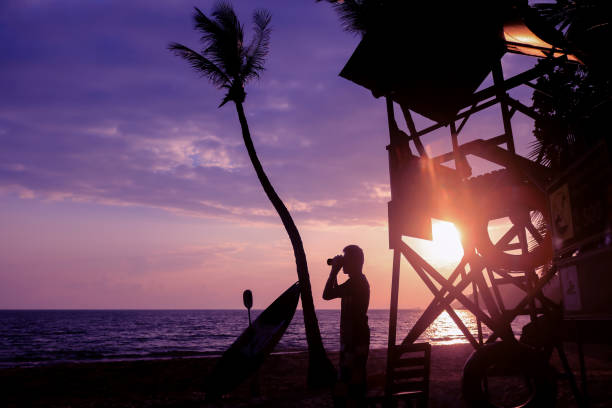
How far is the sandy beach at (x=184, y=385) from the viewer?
941 centimetres

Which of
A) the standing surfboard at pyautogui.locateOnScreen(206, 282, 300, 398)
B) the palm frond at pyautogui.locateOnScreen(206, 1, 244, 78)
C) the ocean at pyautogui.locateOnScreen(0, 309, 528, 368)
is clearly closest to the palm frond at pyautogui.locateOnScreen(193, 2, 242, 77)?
the palm frond at pyautogui.locateOnScreen(206, 1, 244, 78)

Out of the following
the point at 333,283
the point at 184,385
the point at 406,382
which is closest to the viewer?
the point at 406,382

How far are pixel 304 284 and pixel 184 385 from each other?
254 inches

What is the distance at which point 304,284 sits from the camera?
14141 mm

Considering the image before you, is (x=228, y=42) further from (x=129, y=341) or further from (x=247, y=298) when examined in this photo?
(x=129, y=341)

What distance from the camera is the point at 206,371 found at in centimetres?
1938

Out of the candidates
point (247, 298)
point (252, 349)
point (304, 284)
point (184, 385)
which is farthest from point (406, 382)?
point (184, 385)

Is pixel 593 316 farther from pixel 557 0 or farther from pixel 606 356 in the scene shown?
pixel 606 356

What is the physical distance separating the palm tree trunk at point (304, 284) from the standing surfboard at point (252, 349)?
1.24 m

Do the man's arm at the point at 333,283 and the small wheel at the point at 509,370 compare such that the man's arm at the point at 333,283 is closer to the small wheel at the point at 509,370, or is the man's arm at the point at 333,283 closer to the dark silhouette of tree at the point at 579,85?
the small wheel at the point at 509,370

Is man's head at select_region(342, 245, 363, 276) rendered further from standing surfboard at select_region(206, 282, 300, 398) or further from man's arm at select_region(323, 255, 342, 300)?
standing surfboard at select_region(206, 282, 300, 398)

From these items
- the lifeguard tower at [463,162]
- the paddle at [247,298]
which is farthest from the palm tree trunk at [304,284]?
the lifeguard tower at [463,162]

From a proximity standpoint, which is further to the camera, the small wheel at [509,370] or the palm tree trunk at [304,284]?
the palm tree trunk at [304,284]

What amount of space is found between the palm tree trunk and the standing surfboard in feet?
4.08
